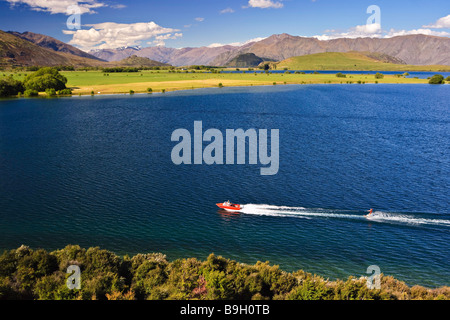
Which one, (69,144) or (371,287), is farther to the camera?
(69,144)

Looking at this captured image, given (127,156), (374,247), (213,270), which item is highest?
(127,156)

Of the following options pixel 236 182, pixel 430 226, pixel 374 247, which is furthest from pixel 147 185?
pixel 430 226

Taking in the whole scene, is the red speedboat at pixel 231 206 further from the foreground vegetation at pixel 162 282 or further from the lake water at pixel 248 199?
the foreground vegetation at pixel 162 282

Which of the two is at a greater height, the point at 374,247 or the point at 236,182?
the point at 236,182

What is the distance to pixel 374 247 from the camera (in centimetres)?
4753

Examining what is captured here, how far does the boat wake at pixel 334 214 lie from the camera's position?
54.4m

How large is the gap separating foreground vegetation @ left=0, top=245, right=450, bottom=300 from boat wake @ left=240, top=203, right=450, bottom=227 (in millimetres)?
20444

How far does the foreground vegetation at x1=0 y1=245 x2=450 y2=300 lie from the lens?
30.7 m

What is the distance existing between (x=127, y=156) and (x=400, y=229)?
67.5 m

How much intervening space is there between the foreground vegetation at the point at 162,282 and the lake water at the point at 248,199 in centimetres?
872

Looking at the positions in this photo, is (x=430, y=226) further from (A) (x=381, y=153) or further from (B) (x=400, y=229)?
(A) (x=381, y=153)

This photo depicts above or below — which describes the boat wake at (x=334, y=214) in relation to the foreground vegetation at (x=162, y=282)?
below

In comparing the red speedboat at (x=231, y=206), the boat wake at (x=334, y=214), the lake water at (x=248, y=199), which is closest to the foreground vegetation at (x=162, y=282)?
the lake water at (x=248, y=199)
